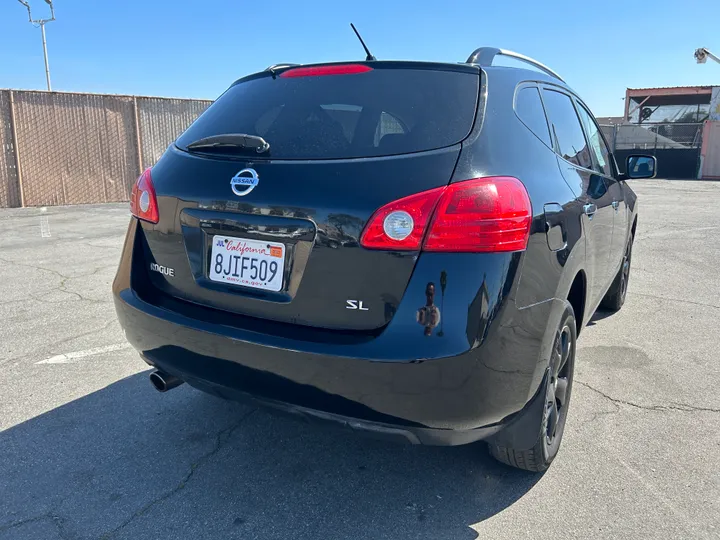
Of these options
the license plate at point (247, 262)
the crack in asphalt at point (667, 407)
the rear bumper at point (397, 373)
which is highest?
the license plate at point (247, 262)

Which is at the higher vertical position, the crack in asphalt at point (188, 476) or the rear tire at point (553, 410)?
the rear tire at point (553, 410)

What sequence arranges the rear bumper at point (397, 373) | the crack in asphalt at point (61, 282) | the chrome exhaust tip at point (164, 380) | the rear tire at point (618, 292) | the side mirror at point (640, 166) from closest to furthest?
the rear bumper at point (397, 373), the chrome exhaust tip at point (164, 380), the side mirror at point (640, 166), the rear tire at point (618, 292), the crack in asphalt at point (61, 282)

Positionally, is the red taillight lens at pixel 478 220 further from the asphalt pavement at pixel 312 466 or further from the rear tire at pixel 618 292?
the rear tire at pixel 618 292

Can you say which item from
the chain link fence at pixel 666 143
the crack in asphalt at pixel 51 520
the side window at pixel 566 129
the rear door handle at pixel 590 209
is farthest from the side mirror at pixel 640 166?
the chain link fence at pixel 666 143

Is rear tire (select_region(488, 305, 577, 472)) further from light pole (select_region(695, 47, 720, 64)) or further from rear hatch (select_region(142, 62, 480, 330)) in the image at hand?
light pole (select_region(695, 47, 720, 64))

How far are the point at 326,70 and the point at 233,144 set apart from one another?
0.54m

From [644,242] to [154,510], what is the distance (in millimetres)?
8200

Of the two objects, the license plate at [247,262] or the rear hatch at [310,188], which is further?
the license plate at [247,262]

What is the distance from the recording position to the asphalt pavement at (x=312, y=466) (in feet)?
7.06

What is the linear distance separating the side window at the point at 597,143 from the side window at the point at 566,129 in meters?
0.23

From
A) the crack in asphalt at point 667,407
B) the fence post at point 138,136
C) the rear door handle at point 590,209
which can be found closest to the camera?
the rear door handle at point 590,209

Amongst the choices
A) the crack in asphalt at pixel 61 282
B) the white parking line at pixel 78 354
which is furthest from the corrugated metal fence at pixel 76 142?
the white parking line at pixel 78 354

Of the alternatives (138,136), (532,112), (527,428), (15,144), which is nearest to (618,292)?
(532,112)

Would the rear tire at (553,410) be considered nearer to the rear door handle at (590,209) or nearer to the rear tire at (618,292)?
the rear door handle at (590,209)
